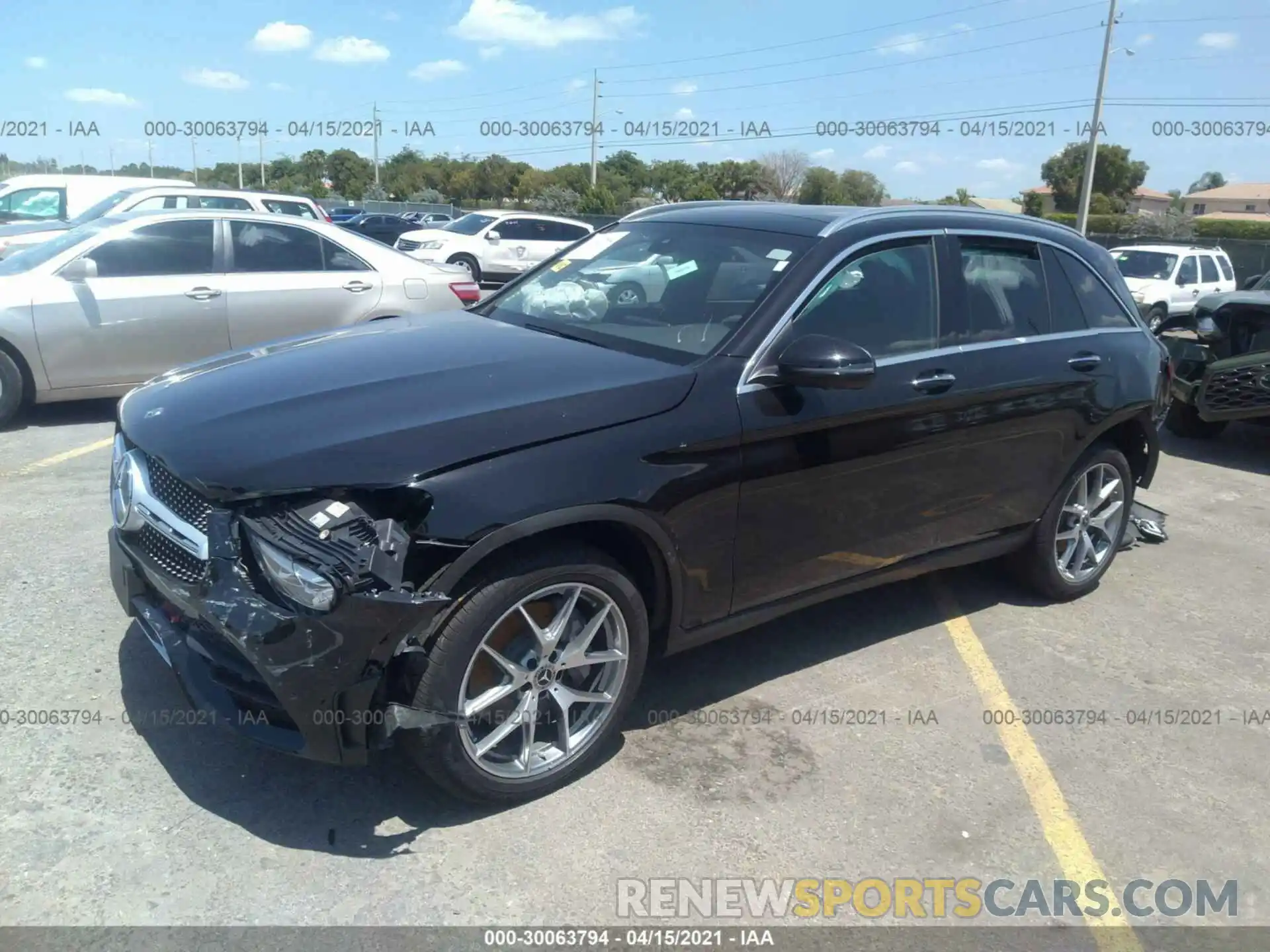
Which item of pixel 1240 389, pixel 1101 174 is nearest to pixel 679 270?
pixel 1240 389

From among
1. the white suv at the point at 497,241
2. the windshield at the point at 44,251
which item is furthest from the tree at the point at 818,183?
the windshield at the point at 44,251

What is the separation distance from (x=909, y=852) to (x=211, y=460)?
243 centimetres

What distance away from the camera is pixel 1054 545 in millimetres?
4984

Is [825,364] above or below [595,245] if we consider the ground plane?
below

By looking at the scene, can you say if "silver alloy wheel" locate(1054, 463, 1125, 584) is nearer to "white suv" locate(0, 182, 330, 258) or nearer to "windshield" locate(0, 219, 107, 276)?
"windshield" locate(0, 219, 107, 276)

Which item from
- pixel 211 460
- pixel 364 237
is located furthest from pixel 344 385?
pixel 364 237

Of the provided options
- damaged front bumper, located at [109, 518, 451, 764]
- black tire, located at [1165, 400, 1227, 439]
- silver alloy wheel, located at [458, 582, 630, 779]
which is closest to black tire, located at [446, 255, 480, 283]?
black tire, located at [1165, 400, 1227, 439]

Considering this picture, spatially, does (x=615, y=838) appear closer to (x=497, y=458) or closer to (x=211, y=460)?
(x=497, y=458)

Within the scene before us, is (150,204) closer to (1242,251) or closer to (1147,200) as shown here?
(1242,251)

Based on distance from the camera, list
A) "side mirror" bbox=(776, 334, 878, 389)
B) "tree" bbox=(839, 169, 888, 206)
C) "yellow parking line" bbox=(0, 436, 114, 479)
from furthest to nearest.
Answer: "tree" bbox=(839, 169, 888, 206), "yellow parking line" bbox=(0, 436, 114, 479), "side mirror" bbox=(776, 334, 878, 389)

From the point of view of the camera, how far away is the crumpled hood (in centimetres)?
286

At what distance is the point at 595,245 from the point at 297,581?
2524mm

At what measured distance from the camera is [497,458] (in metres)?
2.94

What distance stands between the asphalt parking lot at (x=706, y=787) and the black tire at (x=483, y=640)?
0.13 m
